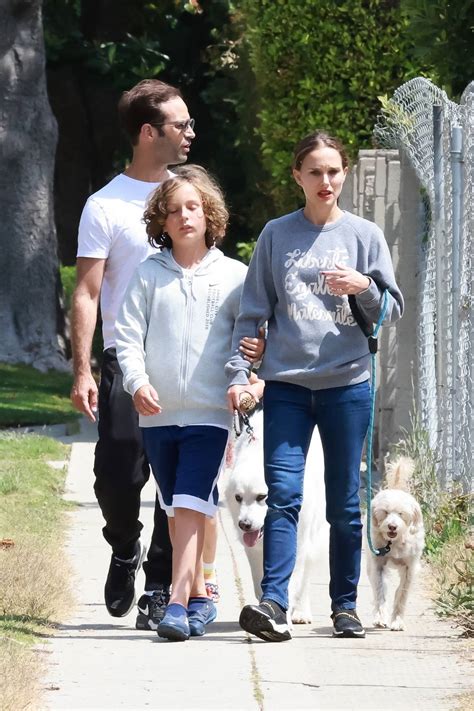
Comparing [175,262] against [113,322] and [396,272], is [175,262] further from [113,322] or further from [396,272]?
[396,272]

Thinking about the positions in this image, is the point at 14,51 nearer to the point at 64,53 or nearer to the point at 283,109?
the point at 64,53

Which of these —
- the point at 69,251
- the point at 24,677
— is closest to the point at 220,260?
the point at 24,677

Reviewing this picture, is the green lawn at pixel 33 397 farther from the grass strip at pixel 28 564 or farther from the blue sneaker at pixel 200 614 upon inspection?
the blue sneaker at pixel 200 614

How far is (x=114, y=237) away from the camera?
622 cm

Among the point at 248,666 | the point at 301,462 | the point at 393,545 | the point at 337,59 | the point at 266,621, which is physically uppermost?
the point at 337,59

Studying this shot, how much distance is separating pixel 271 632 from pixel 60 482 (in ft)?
16.3

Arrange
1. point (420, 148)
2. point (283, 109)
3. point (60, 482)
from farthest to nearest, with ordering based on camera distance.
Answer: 1. point (283, 109)
2. point (60, 482)
3. point (420, 148)

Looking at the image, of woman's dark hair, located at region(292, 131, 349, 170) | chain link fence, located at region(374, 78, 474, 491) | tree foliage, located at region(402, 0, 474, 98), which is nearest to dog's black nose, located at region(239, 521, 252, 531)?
woman's dark hair, located at region(292, 131, 349, 170)

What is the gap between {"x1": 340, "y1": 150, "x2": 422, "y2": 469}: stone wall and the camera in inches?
395

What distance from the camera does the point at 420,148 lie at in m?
9.38

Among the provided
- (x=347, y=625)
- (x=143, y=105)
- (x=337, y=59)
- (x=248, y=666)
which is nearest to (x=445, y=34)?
(x=143, y=105)

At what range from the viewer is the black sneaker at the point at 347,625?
19.8 ft

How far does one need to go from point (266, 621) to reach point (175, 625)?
0.35 m

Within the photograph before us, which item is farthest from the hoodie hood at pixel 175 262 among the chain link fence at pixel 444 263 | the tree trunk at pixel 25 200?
the tree trunk at pixel 25 200
